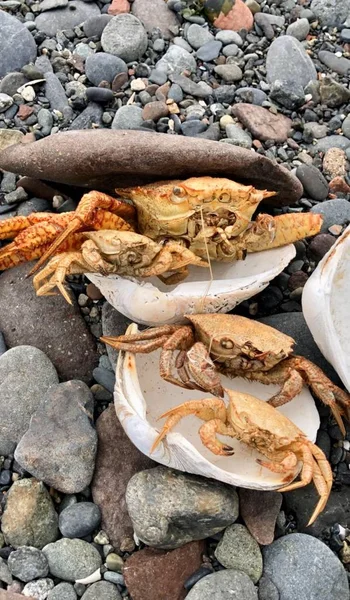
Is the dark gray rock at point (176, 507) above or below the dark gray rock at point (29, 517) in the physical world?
above

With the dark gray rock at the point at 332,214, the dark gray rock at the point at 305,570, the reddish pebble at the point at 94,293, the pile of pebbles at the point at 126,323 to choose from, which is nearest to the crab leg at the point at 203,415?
the pile of pebbles at the point at 126,323

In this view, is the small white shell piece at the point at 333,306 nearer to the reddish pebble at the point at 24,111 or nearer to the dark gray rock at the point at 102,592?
the dark gray rock at the point at 102,592

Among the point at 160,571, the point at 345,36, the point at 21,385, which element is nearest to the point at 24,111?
the point at 21,385

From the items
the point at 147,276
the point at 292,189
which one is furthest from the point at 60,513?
the point at 292,189

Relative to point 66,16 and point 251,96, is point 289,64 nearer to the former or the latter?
point 251,96

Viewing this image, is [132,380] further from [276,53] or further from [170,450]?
[276,53]
